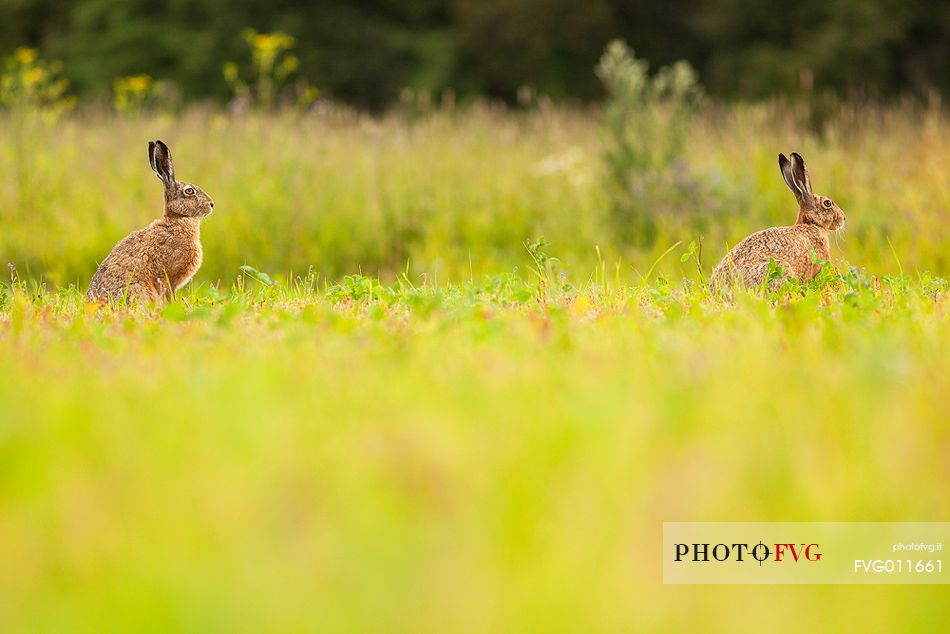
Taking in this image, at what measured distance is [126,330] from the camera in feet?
15.3

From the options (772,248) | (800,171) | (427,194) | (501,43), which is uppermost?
(501,43)

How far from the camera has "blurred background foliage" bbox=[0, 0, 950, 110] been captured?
24.4m

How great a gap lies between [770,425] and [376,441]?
1.04 meters

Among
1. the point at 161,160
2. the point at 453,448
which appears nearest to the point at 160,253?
the point at 161,160

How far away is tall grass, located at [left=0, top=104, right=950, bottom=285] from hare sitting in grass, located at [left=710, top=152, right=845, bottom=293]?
205 centimetres

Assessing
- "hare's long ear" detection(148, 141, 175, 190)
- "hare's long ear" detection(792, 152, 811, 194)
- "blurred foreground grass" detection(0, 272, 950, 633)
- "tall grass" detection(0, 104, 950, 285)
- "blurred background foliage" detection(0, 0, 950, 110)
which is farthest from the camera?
"blurred background foliage" detection(0, 0, 950, 110)

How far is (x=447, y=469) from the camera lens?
8.61 ft

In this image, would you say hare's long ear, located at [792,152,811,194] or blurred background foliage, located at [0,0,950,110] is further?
blurred background foliage, located at [0,0,950,110]

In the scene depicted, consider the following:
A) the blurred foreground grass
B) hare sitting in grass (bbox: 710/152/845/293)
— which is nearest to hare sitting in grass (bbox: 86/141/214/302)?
the blurred foreground grass

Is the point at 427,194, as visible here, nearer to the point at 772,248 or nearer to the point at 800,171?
the point at 800,171

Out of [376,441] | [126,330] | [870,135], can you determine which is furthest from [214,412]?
[870,135]

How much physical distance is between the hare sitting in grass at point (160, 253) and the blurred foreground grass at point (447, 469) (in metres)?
1.60

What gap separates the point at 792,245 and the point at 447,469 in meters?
4.07

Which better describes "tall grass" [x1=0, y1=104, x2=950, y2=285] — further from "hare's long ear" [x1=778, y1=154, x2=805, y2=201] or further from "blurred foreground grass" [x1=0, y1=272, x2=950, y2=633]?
"blurred foreground grass" [x1=0, y1=272, x2=950, y2=633]
